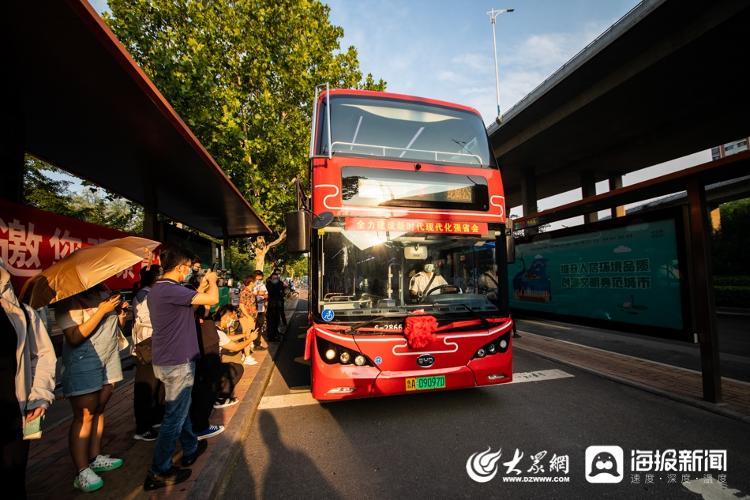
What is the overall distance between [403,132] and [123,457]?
5100mm

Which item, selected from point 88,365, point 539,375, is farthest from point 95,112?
point 539,375

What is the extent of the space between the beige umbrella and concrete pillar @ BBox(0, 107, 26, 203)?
1348 mm

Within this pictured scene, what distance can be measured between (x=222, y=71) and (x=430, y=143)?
37.2 feet

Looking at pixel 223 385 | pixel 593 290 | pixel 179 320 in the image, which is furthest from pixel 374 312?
pixel 593 290

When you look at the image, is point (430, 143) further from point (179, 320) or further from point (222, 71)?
point (222, 71)

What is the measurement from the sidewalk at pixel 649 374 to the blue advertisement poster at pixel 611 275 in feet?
2.83

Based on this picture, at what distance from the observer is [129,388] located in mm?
5480

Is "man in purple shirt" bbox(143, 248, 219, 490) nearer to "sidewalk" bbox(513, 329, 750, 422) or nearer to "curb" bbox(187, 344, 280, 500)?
"curb" bbox(187, 344, 280, 500)

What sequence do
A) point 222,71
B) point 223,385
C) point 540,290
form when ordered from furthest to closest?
point 222,71 < point 540,290 < point 223,385

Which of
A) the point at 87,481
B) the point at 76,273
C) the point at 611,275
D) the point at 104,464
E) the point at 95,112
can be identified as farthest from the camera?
the point at 611,275

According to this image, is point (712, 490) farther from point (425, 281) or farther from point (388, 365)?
point (425, 281)

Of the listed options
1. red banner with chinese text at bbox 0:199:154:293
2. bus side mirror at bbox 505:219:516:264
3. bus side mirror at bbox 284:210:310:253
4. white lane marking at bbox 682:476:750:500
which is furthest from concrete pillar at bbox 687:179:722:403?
red banner with chinese text at bbox 0:199:154:293

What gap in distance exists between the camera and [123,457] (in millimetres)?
3336

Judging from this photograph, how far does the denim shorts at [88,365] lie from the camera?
9.14ft
